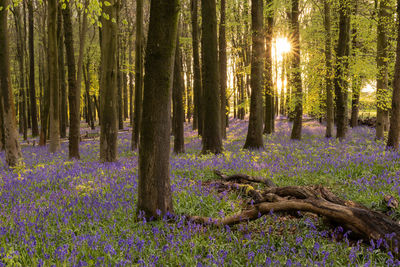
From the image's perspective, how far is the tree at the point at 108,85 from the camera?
10977 millimetres

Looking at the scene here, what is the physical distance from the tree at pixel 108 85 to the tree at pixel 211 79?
3.81 m

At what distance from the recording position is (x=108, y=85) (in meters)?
11.1

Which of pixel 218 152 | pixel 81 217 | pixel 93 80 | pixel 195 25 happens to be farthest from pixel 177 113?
pixel 93 80

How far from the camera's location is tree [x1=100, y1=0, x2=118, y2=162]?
10977 mm

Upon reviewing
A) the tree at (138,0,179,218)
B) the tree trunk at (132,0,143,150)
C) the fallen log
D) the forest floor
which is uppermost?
the tree trunk at (132,0,143,150)

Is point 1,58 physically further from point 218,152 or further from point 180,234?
point 180,234

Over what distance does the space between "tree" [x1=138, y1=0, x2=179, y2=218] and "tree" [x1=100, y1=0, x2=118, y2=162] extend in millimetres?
7133

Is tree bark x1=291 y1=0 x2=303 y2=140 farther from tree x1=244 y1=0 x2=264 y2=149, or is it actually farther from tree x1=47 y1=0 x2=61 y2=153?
tree x1=47 y1=0 x2=61 y2=153

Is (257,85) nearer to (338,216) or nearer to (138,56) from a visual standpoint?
(138,56)

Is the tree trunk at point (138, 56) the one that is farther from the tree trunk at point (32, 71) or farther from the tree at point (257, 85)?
the tree trunk at point (32, 71)

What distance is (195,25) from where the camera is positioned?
59.4 ft

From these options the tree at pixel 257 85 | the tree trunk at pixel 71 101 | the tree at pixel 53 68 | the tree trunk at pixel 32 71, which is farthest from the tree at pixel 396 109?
the tree trunk at pixel 32 71

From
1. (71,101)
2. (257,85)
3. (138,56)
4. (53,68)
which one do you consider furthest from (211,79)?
(53,68)

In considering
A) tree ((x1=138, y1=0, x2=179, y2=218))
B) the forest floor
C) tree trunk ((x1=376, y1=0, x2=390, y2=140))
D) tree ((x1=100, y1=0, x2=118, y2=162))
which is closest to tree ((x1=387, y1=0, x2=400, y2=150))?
the forest floor
